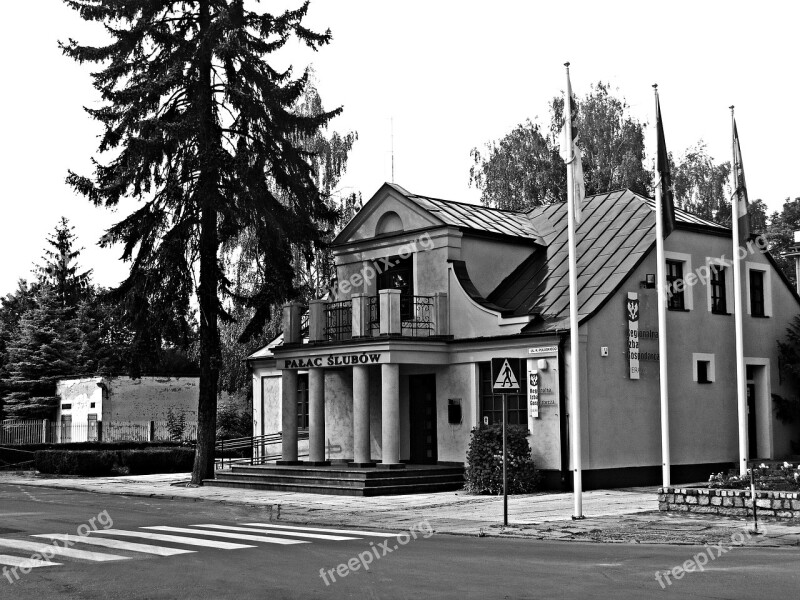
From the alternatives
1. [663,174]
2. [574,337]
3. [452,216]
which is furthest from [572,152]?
[452,216]

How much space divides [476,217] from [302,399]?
826 centimetres

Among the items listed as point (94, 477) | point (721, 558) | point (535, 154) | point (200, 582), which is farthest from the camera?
point (535, 154)

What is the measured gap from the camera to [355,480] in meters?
23.8

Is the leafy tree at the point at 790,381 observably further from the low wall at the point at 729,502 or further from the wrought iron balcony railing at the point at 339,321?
the wrought iron balcony railing at the point at 339,321

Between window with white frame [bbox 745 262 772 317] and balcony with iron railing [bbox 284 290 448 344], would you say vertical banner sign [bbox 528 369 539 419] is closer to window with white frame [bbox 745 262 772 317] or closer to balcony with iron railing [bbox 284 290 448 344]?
balcony with iron railing [bbox 284 290 448 344]

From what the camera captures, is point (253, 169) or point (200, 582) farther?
point (253, 169)

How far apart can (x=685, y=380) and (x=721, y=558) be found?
1430 cm

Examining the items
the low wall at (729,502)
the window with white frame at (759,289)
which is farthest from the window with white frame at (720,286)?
the low wall at (729,502)

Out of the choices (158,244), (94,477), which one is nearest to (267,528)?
(158,244)

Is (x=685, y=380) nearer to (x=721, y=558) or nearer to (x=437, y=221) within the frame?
(x=437, y=221)

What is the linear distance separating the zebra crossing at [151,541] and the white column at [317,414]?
32.5 feet

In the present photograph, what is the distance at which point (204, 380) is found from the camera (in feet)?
92.2

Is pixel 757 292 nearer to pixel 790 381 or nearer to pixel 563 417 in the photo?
pixel 790 381

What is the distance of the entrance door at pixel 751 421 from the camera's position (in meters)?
27.2
